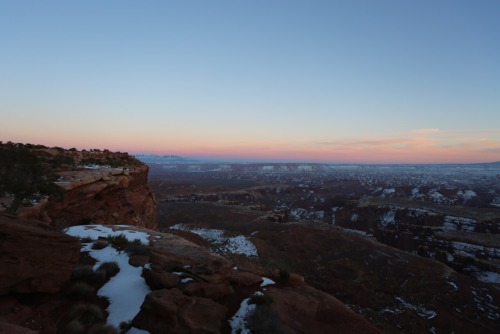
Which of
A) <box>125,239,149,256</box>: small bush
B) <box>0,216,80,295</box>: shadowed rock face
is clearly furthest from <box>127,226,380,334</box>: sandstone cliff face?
<box>0,216,80,295</box>: shadowed rock face

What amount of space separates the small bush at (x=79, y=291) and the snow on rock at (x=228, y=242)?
1909 cm

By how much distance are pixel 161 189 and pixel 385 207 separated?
188 ft

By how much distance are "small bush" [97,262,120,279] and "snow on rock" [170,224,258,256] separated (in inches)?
696

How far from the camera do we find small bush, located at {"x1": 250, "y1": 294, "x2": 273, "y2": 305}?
27.6 feet

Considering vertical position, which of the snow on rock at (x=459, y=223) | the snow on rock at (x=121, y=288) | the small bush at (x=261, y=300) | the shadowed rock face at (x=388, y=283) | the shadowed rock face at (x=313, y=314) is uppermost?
the snow on rock at (x=121, y=288)

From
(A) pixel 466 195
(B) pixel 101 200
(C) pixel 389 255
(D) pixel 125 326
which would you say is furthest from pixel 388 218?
(D) pixel 125 326

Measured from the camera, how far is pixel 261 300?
8.40 metres

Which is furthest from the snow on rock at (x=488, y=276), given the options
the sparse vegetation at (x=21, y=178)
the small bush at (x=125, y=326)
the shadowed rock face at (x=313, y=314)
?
the sparse vegetation at (x=21, y=178)

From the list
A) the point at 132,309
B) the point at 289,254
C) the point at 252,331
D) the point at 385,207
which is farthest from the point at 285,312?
the point at 385,207

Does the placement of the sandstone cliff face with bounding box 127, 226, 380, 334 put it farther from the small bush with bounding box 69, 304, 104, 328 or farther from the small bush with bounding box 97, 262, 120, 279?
the small bush with bounding box 97, 262, 120, 279

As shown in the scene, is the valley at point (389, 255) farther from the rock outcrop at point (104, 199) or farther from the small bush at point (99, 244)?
the small bush at point (99, 244)

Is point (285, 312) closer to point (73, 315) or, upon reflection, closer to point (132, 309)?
point (132, 309)

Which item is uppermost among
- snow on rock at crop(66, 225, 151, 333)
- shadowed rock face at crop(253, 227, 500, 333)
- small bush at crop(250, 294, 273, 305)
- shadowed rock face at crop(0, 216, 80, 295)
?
shadowed rock face at crop(0, 216, 80, 295)

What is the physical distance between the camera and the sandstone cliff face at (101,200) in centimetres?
1484
